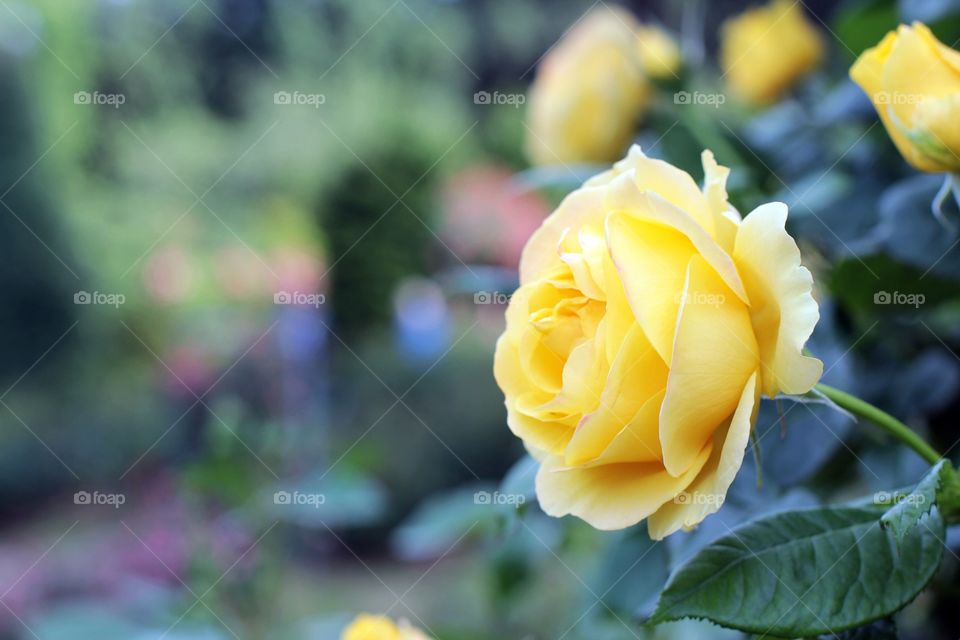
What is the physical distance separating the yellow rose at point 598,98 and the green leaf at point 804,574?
50 cm

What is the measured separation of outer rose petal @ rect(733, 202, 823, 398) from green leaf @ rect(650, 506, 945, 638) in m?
0.06

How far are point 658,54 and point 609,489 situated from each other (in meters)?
0.58

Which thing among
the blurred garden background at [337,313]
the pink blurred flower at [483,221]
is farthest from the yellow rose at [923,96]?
the pink blurred flower at [483,221]

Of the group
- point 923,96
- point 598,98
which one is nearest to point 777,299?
point 923,96

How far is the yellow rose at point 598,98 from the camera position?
77cm

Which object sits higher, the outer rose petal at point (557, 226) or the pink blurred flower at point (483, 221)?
the outer rose petal at point (557, 226)

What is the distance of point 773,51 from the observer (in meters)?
0.82

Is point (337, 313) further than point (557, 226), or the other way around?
point (337, 313)

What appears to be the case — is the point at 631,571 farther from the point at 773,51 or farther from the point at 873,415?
the point at 773,51

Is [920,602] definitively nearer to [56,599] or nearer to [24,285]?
[56,599]

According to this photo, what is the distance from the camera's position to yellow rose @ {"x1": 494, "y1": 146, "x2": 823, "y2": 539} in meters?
0.30

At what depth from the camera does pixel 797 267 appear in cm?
30

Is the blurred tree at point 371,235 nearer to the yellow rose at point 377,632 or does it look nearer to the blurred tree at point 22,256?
the blurred tree at point 22,256

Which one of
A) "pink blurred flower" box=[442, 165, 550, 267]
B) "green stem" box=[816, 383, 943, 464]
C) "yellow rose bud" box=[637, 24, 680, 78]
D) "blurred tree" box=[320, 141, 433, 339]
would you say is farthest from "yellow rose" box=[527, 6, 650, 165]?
"pink blurred flower" box=[442, 165, 550, 267]
